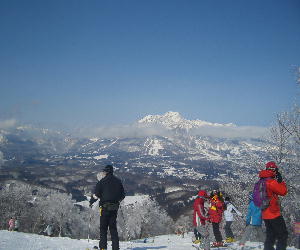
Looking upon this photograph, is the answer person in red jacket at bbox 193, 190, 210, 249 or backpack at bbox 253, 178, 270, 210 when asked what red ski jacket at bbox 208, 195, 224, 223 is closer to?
person in red jacket at bbox 193, 190, 210, 249

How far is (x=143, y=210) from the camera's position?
73.2 meters

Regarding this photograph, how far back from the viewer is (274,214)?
779 cm

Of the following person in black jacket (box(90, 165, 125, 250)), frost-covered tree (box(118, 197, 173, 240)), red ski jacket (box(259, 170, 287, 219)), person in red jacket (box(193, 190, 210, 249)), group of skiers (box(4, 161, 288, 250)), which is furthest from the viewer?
frost-covered tree (box(118, 197, 173, 240))

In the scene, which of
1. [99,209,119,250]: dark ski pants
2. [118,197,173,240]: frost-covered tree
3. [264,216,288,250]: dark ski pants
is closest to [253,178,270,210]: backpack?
[264,216,288,250]: dark ski pants

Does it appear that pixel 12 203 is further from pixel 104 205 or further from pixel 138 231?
pixel 104 205

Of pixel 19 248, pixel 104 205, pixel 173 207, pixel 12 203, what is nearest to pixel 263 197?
pixel 104 205

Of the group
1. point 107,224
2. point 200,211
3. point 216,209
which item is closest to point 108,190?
point 107,224

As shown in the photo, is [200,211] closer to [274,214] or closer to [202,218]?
[202,218]

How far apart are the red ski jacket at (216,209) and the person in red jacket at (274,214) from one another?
4310 mm

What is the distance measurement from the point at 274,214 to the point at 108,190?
175 inches

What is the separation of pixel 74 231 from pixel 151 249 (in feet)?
206

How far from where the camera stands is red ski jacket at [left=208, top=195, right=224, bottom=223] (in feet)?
40.2

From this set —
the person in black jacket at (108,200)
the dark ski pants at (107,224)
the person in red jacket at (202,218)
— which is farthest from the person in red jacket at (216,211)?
the person in black jacket at (108,200)

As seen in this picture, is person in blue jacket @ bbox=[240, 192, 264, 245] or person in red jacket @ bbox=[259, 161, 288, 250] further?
person in blue jacket @ bbox=[240, 192, 264, 245]
